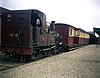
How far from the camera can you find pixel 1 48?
49.3ft

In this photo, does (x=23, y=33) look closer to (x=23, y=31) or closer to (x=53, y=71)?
(x=23, y=31)

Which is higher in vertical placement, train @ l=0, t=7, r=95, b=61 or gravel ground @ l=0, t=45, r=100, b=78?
train @ l=0, t=7, r=95, b=61

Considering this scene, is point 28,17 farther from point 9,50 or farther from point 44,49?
point 44,49

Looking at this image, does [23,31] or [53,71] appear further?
[23,31]

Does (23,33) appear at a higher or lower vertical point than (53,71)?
higher

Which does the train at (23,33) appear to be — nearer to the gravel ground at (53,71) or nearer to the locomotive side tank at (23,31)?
the locomotive side tank at (23,31)

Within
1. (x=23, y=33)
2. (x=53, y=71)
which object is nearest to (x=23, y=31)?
(x=23, y=33)

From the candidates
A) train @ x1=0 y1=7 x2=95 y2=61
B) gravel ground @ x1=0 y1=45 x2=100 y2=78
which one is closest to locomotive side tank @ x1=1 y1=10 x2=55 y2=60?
train @ x1=0 y1=7 x2=95 y2=61

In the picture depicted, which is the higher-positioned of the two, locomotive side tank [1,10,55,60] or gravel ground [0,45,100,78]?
locomotive side tank [1,10,55,60]

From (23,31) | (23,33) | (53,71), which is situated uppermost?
(23,31)

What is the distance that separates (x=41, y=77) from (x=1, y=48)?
6.42 metres

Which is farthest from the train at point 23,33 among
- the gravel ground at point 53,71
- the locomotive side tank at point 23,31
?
the gravel ground at point 53,71

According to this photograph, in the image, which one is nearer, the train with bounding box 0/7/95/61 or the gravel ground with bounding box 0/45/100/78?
the gravel ground with bounding box 0/45/100/78

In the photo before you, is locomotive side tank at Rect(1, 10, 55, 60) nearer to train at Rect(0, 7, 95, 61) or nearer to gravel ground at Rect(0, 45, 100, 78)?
train at Rect(0, 7, 95, 61)
